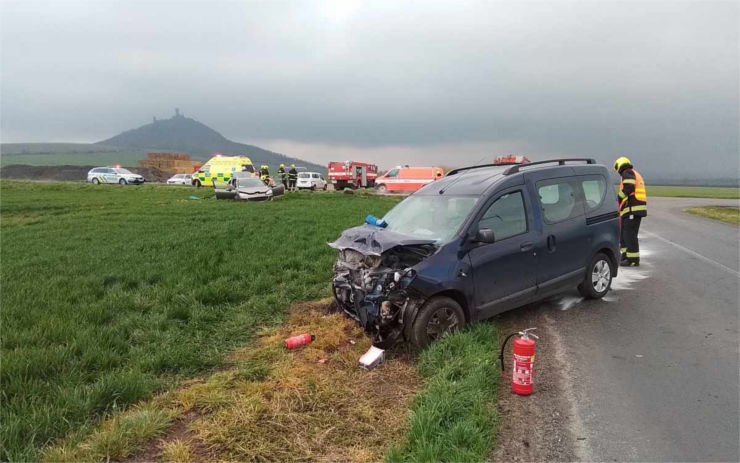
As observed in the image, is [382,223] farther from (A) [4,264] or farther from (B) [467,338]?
(A) [4,264]

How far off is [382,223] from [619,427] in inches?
127

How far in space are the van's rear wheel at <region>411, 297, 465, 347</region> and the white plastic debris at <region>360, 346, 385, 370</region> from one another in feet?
1.14

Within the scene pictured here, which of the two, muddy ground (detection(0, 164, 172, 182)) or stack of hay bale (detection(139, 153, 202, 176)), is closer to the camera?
muddy ground (detection(0, 164, 172, 182))

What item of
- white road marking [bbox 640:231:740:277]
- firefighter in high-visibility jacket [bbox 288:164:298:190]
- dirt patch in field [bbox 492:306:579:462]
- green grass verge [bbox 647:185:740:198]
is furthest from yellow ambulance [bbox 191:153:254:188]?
green grass verge [bbox 647:185:740:198]

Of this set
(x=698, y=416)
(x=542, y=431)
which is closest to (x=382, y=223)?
(x=542, y=431)

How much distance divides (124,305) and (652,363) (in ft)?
20.4

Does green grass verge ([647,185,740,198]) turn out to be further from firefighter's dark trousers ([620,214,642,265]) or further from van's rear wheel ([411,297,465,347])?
van's rear wheel ([411,297,465,347])

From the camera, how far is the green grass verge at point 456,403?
2787 mm

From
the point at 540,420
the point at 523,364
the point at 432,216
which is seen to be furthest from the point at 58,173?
the point at 540,420

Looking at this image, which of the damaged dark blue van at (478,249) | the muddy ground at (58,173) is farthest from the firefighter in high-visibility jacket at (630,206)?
the muddy ground at (58,173)

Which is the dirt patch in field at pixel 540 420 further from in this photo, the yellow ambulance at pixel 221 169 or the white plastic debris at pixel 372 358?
the yellow ambulance at pixel 221 169

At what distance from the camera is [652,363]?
4.14 metres

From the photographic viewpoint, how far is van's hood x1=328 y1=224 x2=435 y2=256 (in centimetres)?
443

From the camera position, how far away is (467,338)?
4.30 meters
